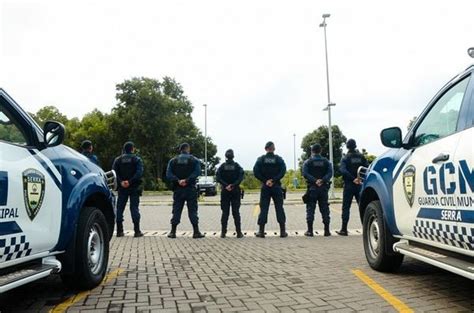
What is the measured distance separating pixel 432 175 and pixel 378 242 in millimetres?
1663

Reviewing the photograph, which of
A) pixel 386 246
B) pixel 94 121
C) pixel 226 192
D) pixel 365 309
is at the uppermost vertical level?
pixel 94 121

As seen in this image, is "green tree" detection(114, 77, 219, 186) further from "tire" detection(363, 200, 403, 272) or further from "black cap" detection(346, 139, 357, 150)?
"tire" detection(363, 200, 403, 272)

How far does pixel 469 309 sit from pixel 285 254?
351 centimetres

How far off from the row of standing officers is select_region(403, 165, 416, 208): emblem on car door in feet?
17.5

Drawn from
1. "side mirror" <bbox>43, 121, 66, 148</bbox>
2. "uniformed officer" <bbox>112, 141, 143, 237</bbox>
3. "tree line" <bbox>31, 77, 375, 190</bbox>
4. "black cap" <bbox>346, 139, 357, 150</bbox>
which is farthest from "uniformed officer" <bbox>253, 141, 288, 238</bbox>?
"tree line" <bbox>31, 77, 375, 190</bbox>

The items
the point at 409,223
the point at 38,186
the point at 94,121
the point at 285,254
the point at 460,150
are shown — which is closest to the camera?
the point at 460,150

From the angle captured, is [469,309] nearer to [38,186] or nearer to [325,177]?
[38,186]

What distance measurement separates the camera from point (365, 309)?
3945mm

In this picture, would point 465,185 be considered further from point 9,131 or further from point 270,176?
point 270,176

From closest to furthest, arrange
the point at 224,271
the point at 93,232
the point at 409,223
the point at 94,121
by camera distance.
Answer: the point at 409,223, the point at 93,232, the point at 224,271, the point at 94,121

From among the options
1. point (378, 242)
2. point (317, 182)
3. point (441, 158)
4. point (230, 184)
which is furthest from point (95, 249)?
point (317, 182)

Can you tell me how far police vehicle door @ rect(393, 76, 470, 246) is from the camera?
3672 mm

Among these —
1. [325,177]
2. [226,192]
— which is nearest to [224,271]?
[226,192]

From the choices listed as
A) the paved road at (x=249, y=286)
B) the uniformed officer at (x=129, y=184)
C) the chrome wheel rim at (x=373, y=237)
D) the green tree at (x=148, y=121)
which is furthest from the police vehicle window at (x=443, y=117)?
the green tree at (x=148, y=121)
